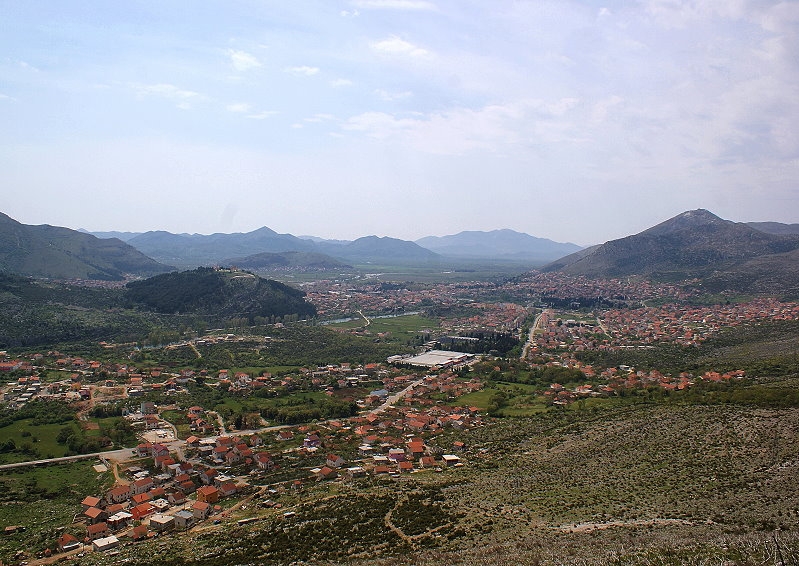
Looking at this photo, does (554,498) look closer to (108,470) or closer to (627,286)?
(108,470)

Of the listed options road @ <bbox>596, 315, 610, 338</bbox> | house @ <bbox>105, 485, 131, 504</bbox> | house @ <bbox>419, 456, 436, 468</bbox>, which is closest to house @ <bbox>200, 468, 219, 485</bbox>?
house @ <bbox>105, 485, 131, 504</bbox>

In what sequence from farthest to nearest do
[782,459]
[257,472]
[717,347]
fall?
1. [717,347]
2. [257,472]
3. [782,459]

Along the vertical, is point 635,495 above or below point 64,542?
above

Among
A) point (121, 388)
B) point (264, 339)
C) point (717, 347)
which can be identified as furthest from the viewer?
point (264, 339)

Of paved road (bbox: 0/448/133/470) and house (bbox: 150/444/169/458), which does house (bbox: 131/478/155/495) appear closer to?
house (bbox: 150/444/169/458)

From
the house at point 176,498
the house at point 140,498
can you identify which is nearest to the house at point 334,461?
the house at point 176,498

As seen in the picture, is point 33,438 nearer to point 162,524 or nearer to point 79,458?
point 79,458

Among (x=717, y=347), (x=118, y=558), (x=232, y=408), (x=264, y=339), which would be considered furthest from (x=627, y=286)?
(x=118, y=558)

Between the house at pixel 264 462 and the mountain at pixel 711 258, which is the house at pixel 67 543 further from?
the mountain at pixel 711 258

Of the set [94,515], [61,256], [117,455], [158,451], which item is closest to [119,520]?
[94,515]
